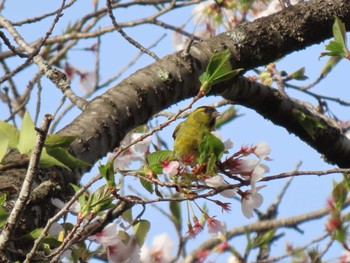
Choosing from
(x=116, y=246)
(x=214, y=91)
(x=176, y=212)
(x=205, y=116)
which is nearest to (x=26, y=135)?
(x=116, y=246)

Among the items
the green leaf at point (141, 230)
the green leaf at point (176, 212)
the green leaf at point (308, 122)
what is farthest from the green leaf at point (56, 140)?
the green leaf at point (176, 212)

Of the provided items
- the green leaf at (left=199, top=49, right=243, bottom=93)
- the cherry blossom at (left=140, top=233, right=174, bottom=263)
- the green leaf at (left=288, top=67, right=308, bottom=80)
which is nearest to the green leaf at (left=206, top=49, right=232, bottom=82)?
the green leaf at (left=199, top=49, right=243, bottom=93)

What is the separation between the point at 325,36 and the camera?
2.54 meters

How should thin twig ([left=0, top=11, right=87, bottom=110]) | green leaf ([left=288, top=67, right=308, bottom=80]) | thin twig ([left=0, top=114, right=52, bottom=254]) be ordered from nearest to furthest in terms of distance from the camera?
thin twig ([left=0, top=114, right=52, bottom=254]) → thin twig ([left=0, top=11, right=87, bottom=110]) → green leaf ([left=288, top=67, right=308, bottom=80])

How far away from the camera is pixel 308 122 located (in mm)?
2566

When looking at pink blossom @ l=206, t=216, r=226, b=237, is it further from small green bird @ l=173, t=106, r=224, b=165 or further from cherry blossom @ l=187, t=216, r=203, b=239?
small green bird @ l=173, t=106, r=224, b=165

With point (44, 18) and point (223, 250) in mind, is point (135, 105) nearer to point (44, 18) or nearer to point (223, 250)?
point (44, 18)

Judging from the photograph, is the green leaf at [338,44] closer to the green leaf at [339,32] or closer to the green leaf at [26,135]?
the green leaf at [339,32]

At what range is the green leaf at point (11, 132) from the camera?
1.71 m

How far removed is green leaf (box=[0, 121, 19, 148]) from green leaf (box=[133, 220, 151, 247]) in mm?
375

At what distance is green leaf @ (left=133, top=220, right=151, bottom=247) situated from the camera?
6.17 feet

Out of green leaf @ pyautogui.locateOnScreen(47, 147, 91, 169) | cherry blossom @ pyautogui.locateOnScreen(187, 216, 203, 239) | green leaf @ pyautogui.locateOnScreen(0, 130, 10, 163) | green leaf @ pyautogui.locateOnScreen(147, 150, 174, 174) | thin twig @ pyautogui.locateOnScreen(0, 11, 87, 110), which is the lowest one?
cherry blossom @ pyautogui.locateOnScreen(187, 216, 203, 239)

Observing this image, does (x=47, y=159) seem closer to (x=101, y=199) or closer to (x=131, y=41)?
(x=101, y=199)

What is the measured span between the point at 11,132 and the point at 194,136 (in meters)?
0.43
